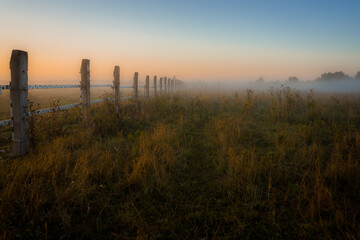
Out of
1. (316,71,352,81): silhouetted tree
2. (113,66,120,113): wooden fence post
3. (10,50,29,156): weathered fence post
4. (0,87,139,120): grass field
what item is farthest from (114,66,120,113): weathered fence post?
(316,71,352,81): silhouetted tree

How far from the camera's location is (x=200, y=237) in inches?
75.7

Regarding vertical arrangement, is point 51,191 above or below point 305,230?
above

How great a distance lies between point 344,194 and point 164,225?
2.36 m

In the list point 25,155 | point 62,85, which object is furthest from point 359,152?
point 62,85

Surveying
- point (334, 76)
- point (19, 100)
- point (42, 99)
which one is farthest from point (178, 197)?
point (334, 76)

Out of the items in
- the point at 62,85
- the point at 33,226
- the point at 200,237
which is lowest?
the point at 200,237

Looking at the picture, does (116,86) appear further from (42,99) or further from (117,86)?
(42,99)

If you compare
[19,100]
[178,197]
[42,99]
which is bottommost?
[178,197]

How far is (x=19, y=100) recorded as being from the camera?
3562 millimetres

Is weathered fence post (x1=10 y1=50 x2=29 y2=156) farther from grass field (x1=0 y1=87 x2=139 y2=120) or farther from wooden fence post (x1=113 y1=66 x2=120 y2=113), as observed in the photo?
wooden fence post (x1=113 y1=66 x2=120 y2=113)

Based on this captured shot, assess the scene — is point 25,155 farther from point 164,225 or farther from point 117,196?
point 164,225

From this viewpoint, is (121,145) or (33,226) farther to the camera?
(121,145)

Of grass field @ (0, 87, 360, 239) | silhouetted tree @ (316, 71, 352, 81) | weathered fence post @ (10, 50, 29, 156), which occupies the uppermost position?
silhouetted tree @ (316, 71, 352, 81)

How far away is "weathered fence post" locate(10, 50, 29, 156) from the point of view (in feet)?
11.5
